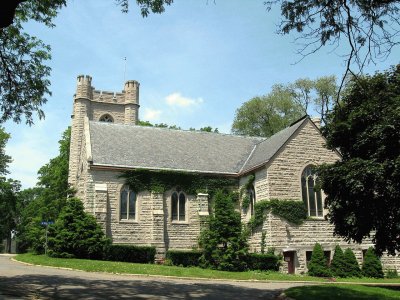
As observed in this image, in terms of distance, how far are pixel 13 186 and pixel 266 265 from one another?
1656 inches

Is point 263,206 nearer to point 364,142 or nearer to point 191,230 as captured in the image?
point 191,230

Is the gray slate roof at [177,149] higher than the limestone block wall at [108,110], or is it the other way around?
the limestone block wall at [108,110]

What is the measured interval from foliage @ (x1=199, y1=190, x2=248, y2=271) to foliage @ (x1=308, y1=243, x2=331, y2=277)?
4458mm

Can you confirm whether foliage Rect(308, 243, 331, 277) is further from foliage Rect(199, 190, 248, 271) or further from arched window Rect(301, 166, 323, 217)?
foliage Rect(199, 190, 248, 271)

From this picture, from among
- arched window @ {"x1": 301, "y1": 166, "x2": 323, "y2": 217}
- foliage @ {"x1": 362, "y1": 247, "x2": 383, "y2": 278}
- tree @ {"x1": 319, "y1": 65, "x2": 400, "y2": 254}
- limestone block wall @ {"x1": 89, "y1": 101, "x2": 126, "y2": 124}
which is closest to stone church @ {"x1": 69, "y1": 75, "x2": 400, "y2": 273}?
arched window @ {"x1": 301, "y1": 166, "x2": 323, "y2": 217}

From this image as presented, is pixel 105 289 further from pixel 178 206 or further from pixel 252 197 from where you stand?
pixel 252 197

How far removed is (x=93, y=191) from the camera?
3011cm

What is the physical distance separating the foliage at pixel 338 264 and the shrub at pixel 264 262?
373cm

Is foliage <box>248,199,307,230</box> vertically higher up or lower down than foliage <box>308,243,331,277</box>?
higher up

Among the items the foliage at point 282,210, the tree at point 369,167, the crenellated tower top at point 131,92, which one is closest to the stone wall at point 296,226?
the foliage at point 282,210

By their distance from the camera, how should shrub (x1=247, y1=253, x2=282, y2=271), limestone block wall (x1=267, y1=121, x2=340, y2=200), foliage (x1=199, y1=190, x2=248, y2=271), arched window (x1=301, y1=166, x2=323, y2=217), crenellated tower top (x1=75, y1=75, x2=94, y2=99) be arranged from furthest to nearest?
crenellated tower top (x1=75, y1=75, x2=94, y2=99)
arched window (x1=301, y1=166, x2=323, y2=217)
limestone block wall (x1=267, y1=121, x2=340, y2=200)
shrub (x1=247, y1=253, x2=282, y2=271)
foliage (x1=199, y1=190, x2=248, y2=271)

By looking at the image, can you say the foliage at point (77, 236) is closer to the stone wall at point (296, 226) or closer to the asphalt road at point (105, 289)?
the asphalt road at point (105, 289)

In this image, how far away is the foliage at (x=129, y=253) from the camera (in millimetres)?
27844

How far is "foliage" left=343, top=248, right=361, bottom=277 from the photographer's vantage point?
28297 millimetres
